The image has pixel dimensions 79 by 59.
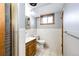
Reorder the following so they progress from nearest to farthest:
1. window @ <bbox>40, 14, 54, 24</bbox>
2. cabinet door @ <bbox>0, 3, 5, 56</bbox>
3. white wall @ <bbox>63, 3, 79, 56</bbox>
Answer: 1. cabinet door @ <bbox>0, 3, 5, 56</bbox>
2. white wall @ <bbox>63, 3, 79, 56</bbox>
3. window @ <bbox>40, 14, 54, 24</bbox>

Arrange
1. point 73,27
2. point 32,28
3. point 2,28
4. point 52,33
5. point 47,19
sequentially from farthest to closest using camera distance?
point 32,28
point 52,33
point 47,19
point 73,27
point 2,28

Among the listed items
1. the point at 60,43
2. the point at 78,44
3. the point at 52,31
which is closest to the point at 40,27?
the point at 52,31

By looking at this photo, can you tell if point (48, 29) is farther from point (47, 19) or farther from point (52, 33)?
point (47, 19)

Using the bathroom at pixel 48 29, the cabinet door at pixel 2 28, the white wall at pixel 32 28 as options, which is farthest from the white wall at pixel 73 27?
the white wall at pixel 32 28

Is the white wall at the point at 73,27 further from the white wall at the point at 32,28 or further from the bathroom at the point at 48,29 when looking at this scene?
the white wall at the point at 32,28

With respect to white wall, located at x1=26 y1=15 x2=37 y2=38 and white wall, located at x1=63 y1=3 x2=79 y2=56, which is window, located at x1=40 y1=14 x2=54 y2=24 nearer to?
white wall, located at x1=26 y1=15 x2=37 y2=38

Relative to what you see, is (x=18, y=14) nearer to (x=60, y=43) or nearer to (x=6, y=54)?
(x=6, y=54)

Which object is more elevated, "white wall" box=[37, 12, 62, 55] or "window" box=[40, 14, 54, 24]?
"window" box=[40, 14, 54, 24]

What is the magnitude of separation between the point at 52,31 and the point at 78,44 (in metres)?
1.31

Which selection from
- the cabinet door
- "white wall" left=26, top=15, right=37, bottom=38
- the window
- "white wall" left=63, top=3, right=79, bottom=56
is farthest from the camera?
"white wall" left=26, top=15, right=37, bottom=38

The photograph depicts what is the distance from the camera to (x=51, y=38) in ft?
8.80

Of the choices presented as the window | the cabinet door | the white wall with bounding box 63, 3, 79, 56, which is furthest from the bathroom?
the cabinet door

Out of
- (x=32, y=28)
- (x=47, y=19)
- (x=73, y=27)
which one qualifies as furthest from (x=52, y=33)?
(x=73, y=27)

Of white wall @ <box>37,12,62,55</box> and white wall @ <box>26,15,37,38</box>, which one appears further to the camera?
white wall @ <box>26,15,37,38</box>
